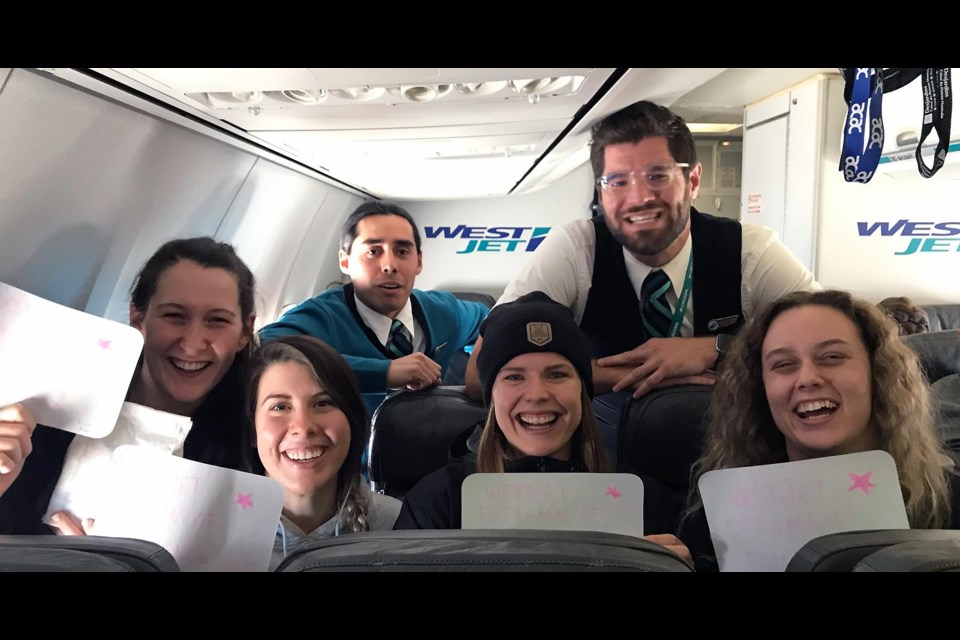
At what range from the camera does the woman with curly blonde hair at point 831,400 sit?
1.23 meters

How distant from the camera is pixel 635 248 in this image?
1317 millimetres

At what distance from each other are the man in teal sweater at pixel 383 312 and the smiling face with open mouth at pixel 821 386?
0.65m

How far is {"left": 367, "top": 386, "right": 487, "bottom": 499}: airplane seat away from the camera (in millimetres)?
1412

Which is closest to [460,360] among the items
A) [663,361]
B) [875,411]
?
[663,361]

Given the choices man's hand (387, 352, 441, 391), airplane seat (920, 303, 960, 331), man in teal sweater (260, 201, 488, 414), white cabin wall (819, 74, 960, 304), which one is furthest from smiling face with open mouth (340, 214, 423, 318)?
airplane seat (920, 303, 960, 331)

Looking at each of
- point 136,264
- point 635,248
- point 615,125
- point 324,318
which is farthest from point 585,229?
point 136,264

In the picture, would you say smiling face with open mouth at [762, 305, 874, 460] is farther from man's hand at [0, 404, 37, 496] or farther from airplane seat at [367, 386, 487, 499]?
man's hand at [0, 404, 37, 496]

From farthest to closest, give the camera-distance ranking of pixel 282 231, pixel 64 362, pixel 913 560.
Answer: pixel 282 231
pixel 64 362
pixel 913 560

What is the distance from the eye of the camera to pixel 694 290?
133cm

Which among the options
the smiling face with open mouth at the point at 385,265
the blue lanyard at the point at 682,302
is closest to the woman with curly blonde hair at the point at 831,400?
the blue lanyard at the point at 682,302

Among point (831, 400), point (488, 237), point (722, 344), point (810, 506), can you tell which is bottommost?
point (810, 506)

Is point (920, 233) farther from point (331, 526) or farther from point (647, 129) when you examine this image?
point (331, 526)

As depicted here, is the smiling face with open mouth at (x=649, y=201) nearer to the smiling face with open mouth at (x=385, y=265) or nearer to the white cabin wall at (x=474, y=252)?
the white cabin wall at (x=474, y=252)

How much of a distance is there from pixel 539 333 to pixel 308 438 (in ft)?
1.82
